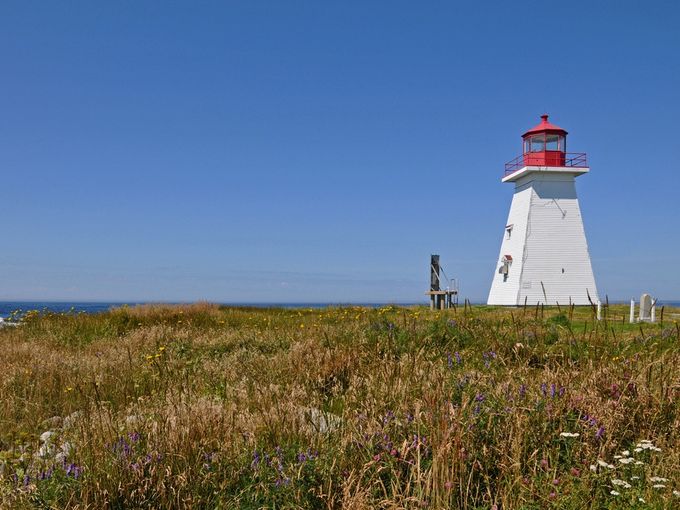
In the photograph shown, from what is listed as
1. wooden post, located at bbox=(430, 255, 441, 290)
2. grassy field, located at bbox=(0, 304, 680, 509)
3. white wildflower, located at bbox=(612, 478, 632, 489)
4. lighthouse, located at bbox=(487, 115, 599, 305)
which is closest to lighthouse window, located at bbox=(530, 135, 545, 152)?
lighthouse, located at bbox=(487, 115, 599, 305)

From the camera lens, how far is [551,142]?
30609 millimetres

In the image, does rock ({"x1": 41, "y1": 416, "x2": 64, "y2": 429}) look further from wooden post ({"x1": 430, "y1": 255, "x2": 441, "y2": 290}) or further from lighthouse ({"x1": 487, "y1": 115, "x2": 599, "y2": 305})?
wooden post ({"x1": 430, "y1": 255, "x2": 441, "y2": 290})

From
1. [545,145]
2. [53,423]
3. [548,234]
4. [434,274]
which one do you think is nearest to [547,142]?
[545,145]

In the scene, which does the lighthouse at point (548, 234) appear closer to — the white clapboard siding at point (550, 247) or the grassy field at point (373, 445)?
the white clapboard siding at point (550, 247)

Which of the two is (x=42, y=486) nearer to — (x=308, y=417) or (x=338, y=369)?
(x=308, y=417)

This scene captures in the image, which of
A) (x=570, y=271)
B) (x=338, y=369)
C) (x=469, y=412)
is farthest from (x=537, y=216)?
(x=469, y=412)

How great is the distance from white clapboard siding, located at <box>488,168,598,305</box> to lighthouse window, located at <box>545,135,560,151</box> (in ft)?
5.06

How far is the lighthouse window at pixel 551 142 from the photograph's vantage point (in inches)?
1200

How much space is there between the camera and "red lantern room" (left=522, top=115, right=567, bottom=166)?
30078 mm

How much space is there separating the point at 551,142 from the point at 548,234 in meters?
5.23

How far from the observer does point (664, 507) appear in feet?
8.87

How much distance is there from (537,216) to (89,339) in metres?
24.2

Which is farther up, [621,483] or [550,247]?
[550,247]

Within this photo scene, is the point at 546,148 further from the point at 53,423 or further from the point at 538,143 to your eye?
the point at 53,423
